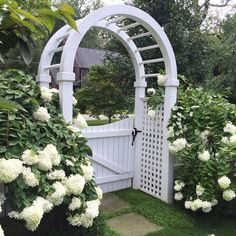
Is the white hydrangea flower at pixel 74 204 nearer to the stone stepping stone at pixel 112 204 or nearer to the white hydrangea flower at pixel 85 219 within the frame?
the white hydrangea flower at pixel 85 219

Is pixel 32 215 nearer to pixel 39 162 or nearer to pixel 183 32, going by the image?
pixel 39 162

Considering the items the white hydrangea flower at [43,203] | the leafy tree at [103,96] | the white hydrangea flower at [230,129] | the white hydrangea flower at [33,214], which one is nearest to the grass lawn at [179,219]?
the white hydrangea flower at [230,129]

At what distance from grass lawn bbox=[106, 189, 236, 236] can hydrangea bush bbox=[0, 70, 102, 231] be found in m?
1.31

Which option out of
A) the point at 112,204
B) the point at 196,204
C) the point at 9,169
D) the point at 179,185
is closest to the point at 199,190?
the point at 196,204

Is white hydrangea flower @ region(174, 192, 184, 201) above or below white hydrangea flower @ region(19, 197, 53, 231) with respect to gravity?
below

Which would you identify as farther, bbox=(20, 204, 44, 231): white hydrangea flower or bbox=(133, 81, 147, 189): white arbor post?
bbox=(133, 81, 147, 189): white arbor post

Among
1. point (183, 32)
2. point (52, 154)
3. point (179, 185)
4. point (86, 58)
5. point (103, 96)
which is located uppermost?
point (86, 58)

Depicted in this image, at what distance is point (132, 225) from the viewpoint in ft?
11.1

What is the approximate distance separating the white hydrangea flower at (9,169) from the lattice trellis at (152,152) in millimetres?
2532

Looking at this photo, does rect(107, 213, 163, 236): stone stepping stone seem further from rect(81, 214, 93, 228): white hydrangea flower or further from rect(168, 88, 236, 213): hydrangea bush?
rect(81, 214, 93, 228): white hydrangea flower

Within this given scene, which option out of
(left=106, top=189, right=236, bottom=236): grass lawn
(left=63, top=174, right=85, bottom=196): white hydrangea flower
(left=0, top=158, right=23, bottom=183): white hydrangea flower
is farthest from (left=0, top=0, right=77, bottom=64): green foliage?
(left=106, top=189, right=236, bottom=236): grass lawn

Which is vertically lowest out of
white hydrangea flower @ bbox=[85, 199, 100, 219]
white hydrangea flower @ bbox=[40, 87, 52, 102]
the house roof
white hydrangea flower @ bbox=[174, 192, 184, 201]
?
white hydrangea flower @ bbox=[174, 192, 184, 201]

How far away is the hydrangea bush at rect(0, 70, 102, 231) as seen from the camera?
6.15 feet

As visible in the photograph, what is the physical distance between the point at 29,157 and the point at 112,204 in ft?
7.19
